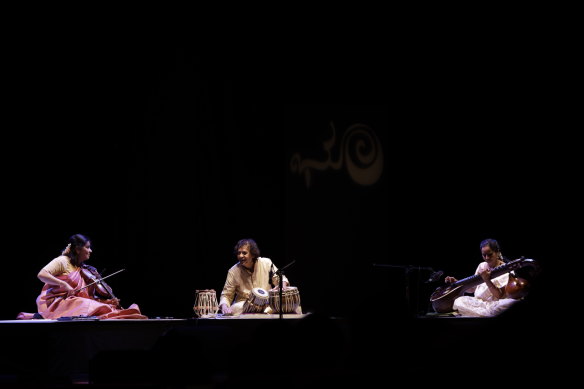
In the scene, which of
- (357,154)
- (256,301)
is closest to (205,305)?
(256,301)

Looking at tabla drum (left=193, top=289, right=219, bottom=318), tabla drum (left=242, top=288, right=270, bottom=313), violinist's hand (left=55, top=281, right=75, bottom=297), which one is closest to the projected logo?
tabla drum (left=242, top=288, right=270, bottom=313)

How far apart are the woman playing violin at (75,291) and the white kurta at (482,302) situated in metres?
3.24

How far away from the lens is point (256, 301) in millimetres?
6512

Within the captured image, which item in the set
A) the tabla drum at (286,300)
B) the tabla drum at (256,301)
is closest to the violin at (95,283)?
the tabla drum at (256,301)

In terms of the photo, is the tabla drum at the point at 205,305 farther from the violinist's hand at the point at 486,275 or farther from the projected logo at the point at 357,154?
the violinist's hand at the point at 486,275

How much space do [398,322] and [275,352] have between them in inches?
16.2

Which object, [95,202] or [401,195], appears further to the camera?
[401,195]

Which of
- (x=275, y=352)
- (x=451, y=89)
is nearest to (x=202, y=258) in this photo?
(x=451, y=89)

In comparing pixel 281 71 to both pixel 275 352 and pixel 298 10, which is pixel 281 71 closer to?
pixel 298 10

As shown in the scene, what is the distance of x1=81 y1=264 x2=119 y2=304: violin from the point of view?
6.57 meters

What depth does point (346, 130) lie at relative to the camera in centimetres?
800

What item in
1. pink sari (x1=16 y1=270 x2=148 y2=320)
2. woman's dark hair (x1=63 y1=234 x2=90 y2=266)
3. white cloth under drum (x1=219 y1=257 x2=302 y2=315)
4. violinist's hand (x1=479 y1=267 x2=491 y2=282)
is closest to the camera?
pink sari (x1=16 y1=270 x2=148 y2=320)

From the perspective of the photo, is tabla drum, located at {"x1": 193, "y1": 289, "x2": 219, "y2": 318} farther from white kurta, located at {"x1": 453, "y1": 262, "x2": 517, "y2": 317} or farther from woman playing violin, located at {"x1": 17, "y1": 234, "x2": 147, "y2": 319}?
white kurta, located at {"x1": 453, "y1": 262, "x2": 517, "y2": 317}

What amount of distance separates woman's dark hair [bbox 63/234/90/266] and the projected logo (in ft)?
9.22
